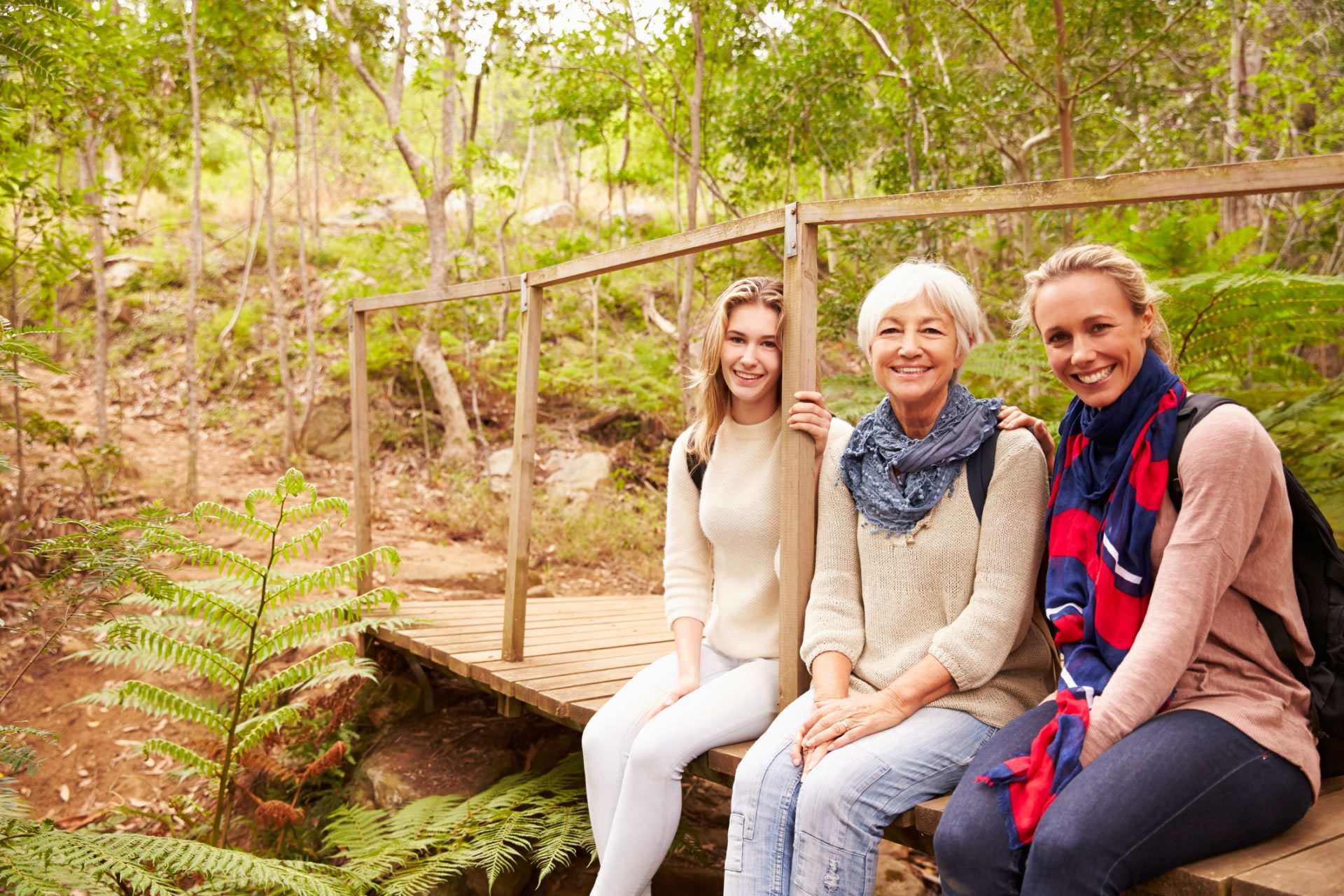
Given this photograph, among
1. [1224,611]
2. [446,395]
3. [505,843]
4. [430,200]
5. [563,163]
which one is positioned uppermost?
[563,163]

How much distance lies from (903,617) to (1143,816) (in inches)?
31.5

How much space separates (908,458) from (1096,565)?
560 millimetres

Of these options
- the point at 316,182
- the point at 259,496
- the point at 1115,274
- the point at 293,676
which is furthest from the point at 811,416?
the point at 316,182

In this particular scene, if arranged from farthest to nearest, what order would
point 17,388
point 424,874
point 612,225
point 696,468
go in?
point 612,225
point 17,388
point 424,874
point 696,468

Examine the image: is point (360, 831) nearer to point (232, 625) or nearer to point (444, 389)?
point (232, 625)

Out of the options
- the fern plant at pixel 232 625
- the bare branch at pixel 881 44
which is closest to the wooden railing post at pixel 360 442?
the fern plant at pixel 232 625

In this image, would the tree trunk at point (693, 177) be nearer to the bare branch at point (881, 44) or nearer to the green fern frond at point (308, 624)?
the bare branch at point (881, 44)

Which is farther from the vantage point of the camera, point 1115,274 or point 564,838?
point 564,838

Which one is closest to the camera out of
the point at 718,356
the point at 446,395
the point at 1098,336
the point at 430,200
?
the point at 1098,336

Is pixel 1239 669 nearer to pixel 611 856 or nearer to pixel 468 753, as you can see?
pixel 611 856

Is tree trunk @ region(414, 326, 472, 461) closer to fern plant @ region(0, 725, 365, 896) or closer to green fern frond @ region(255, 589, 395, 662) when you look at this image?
green fern frond @ region(255, 589, 395, 662)

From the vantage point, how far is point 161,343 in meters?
12.7

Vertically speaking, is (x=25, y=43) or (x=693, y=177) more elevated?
(x=693, y=177)

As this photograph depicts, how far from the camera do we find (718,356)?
3047mm
